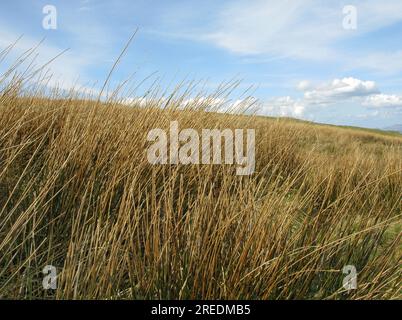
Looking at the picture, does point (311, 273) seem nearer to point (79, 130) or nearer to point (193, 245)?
point (193, 245)

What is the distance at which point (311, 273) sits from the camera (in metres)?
1.53

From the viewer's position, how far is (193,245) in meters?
1.49

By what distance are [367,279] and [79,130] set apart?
1979 mm
